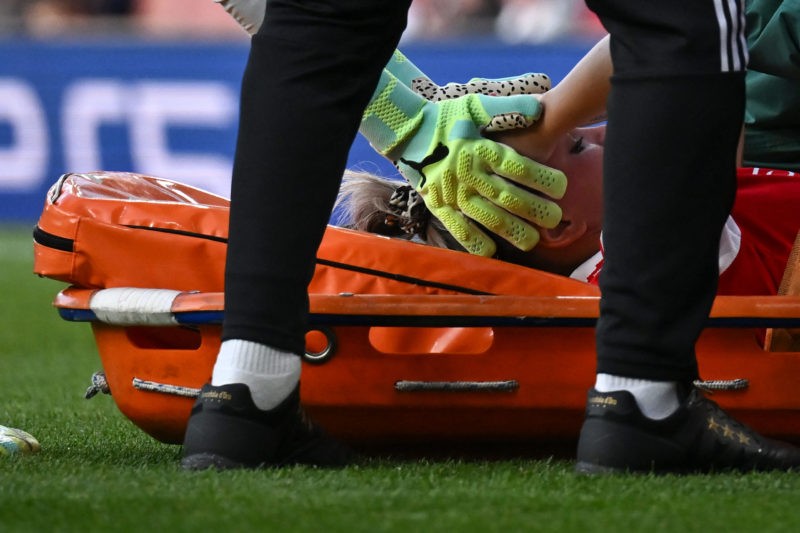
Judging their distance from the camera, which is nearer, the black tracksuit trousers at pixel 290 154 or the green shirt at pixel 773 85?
the black tracksuit trousers at pixel 290 154

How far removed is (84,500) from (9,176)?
23.3 feet

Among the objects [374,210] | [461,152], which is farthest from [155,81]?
[461,152]

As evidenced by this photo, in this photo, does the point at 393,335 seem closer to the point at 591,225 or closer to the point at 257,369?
the point at 257,369

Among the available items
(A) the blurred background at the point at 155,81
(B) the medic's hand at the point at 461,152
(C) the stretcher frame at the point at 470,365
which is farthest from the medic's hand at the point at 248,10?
(A) the blurred background at the point at 155,81

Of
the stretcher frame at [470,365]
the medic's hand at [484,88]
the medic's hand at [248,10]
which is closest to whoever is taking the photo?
the stretcher frame at [470,365]

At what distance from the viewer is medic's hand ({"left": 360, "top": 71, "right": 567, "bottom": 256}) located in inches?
80.4

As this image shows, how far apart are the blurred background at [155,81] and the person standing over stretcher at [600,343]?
5884mm

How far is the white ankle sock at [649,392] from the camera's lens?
1561mm

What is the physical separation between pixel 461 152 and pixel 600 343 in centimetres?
55

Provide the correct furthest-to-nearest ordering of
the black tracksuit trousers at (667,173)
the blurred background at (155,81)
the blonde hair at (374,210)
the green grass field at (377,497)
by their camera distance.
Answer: the blurred background at (155,81)
the blonde hair at (374,210)
the black tracksuit trousers at (667,173)
the green grass field at (377,497)

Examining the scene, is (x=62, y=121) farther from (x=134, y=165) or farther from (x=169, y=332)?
(x=169, y=332)

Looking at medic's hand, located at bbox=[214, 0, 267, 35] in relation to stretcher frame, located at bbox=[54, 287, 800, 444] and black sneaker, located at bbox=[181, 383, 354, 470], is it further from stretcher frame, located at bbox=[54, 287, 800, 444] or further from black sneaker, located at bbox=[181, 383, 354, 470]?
black sneaker, located at bbox=[181, 383, 354, 470]

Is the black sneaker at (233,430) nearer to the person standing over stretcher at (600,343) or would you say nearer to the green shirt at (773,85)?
the person standing over stretcher at (600,343)

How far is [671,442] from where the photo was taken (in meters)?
1.59
